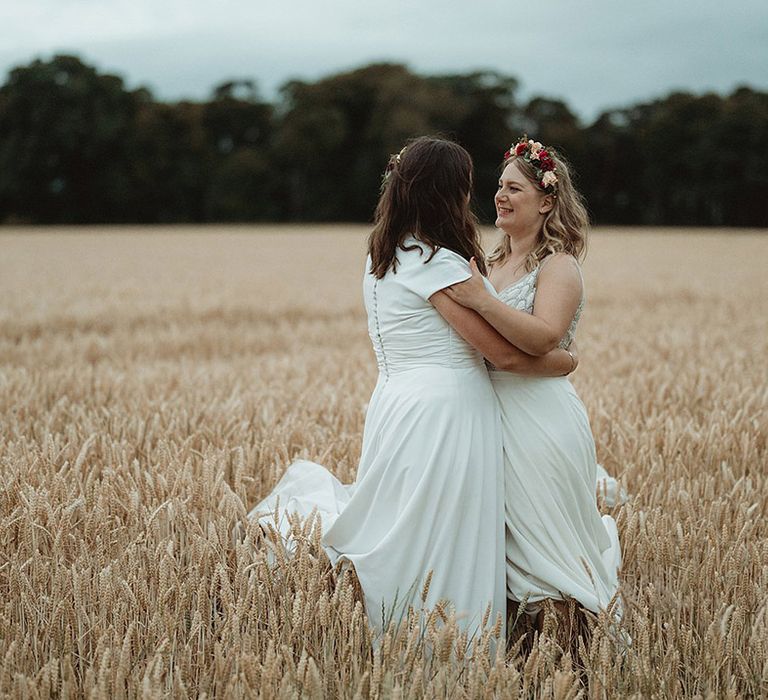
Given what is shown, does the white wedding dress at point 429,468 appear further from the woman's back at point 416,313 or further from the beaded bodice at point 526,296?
the beaded bodice at point 526,296

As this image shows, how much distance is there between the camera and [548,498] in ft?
9.09

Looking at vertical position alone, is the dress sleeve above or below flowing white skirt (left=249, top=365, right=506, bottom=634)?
above

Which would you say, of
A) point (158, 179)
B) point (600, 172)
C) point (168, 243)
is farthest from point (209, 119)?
point (168, 243)

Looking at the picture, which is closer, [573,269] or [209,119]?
[573,269]

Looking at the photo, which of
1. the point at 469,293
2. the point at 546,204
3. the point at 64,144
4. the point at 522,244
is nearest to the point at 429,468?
the point at 469,293

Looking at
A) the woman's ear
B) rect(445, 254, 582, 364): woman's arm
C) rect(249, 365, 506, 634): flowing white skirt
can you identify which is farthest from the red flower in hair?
rect(249, 365, 506, 634): flowing white skirt

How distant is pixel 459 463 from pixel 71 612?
126 cm

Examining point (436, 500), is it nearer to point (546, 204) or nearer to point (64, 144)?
point (546, 204)

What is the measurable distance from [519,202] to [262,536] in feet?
5.26

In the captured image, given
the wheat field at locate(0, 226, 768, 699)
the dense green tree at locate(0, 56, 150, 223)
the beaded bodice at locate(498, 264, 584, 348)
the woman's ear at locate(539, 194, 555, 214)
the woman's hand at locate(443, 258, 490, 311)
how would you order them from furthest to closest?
1. the dense green tree at locate(0, 56, 150, 223)
2. the woman's ear at locate(539, 194, 555, 214)
3. the beaded bodice at locate(498, 264, 584, 348)
4. the woman's hand at locate(443, 258, 490, 311)
5. the wheat field at locate(0, 226, 768, 699)

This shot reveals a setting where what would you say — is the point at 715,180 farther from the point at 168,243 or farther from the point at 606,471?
the point at 606,471

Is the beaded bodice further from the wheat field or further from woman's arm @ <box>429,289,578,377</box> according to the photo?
the wheat field

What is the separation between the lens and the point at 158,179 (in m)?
59.1

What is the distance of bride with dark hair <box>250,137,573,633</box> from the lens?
104 inches
